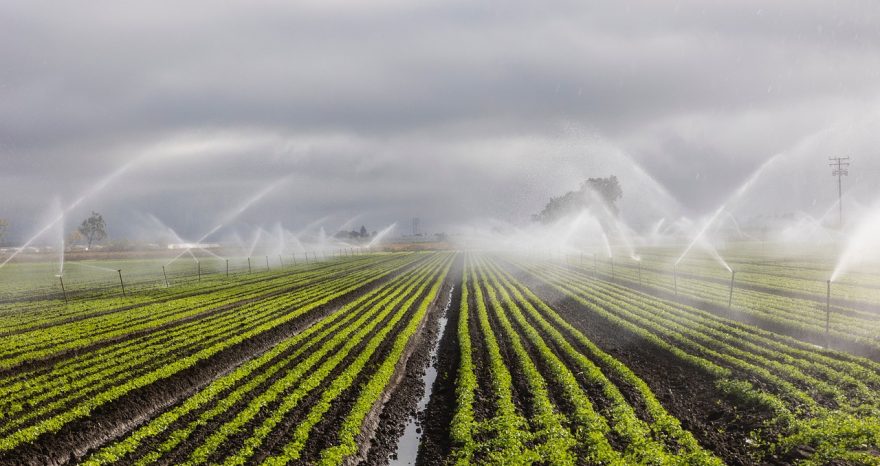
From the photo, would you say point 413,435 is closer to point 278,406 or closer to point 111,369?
point 278,406

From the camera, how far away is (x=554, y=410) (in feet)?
49.6

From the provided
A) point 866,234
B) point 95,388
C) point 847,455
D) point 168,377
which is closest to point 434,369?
point 168,377

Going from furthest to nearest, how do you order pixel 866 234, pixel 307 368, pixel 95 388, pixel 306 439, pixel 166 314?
pixel 866 234
pixel 166 314
pixel 307 368
pixel 95 388
pixel 306 439

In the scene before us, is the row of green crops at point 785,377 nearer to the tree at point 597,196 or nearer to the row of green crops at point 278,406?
the row of green crops at point 278,406

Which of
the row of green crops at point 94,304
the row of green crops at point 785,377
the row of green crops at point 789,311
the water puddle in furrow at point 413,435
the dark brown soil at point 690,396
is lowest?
the water puddle in furrow at point 413,435

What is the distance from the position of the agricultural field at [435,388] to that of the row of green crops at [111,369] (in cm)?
10

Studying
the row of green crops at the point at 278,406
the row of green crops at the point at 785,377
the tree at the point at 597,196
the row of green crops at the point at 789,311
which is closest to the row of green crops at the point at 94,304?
the row of green crops at the point at 278,406

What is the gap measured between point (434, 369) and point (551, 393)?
6174 mm

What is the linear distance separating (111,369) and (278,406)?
8.41 meters

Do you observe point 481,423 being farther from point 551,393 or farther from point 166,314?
point 166,314

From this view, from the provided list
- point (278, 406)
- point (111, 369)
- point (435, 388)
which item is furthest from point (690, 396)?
point (111, 369)

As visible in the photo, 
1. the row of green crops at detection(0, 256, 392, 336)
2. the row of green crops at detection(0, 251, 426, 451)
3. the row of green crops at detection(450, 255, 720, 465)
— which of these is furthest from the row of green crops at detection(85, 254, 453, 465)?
the row of green crops at detection(0, 256, 392, 336)

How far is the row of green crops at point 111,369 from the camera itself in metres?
14.9

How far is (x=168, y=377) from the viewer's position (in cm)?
1869
